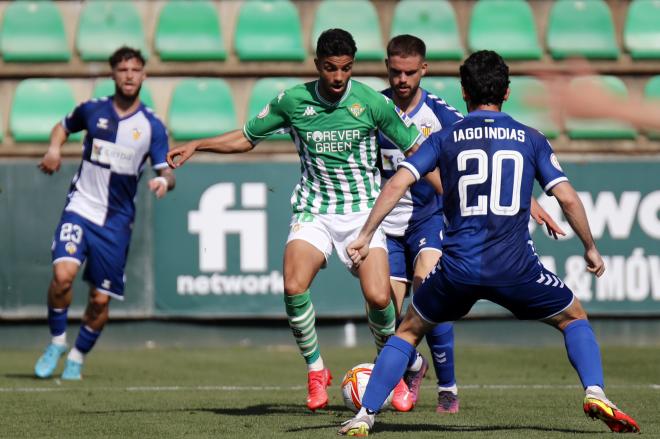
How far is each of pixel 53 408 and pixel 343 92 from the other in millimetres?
2812

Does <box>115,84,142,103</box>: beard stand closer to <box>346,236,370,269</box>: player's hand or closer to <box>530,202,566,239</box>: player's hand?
<box>530,202,566,239</box>: player's hand

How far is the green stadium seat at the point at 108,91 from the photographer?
1579 centimetres

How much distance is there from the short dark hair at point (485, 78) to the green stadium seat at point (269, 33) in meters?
9.64

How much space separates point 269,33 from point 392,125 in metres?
8.72

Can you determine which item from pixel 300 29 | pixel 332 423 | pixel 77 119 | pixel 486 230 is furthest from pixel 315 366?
pixel 300 29

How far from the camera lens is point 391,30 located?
54.6 feet

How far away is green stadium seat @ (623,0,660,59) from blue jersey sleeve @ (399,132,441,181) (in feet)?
34.1

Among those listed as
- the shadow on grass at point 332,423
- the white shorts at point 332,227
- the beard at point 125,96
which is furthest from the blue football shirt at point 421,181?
the beard at point 125,96

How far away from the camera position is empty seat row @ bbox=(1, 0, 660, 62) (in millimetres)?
16219

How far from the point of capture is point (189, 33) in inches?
644

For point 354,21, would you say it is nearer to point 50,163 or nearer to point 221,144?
point 50,163

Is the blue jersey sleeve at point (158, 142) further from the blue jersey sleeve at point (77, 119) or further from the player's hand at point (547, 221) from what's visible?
the player's hand at point (547, 221)

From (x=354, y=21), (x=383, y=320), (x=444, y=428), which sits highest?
(x=354, y=21)

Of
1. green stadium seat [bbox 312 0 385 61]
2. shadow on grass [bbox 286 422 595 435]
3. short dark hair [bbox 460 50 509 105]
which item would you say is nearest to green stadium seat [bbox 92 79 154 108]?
green stadium seat [bbox 312 0 385 61]
